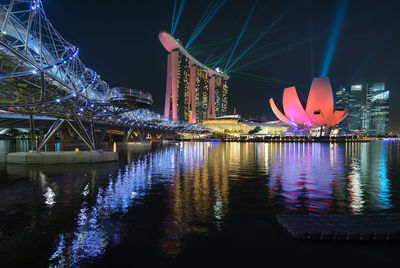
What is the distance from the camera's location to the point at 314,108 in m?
84.0

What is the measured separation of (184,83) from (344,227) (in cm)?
14163

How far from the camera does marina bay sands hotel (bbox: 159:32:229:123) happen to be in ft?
374

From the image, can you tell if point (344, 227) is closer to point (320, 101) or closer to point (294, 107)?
point (320, 101)

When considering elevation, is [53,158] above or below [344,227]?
above

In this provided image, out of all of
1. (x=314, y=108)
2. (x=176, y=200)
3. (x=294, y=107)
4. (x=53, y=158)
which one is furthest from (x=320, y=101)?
(x=176, y=200)

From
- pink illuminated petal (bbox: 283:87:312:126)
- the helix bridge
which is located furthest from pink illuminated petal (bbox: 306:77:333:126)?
the helix bridge

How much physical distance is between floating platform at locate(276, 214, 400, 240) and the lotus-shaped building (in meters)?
81.0

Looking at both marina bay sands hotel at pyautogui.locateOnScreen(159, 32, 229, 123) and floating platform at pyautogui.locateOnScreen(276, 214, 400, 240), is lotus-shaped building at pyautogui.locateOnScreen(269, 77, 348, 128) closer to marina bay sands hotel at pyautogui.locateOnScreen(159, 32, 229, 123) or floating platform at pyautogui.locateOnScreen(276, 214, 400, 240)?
marina bay sands hotel at pyautogui.locateOnScreen(159, 32, 229, 123)

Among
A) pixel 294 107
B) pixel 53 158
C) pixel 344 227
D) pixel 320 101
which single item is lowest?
pixel 344 227

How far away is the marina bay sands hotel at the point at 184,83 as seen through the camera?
374 feet

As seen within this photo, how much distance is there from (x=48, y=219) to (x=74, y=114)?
15.7 metres

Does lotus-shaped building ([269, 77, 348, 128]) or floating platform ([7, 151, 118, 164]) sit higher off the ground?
lotus-shaped building ([269, 77, 348, 128])

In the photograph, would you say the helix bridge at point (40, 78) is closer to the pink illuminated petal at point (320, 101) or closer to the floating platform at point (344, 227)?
the floating platform at point (344, 227)

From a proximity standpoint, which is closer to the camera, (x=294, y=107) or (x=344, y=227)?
(x=344, y=227)
